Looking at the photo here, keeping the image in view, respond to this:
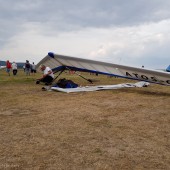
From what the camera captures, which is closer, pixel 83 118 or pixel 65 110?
pixel 83 118

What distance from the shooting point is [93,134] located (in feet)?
17.1

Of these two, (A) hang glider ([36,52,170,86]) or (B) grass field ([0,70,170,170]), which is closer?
(B) grass field ([0,70,170,170])

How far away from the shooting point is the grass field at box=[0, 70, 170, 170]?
387 cm

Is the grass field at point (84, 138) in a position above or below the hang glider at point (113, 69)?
below

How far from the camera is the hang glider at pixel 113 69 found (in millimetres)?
11752

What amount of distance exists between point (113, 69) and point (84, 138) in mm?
8367

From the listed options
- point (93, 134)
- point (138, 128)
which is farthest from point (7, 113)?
point (138, 128)

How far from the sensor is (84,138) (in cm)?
496

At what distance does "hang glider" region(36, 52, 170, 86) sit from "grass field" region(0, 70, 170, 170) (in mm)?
4053

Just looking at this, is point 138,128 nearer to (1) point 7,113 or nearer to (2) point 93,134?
(2) point 93,134

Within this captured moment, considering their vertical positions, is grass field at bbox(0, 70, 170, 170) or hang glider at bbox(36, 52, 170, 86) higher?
hang glider at bbox(36, 52, 170, 86)

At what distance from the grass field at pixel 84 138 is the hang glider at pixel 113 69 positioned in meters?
4.05

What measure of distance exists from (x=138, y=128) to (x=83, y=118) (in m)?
1.55

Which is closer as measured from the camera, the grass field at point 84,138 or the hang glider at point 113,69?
the grass field at point 84,138
